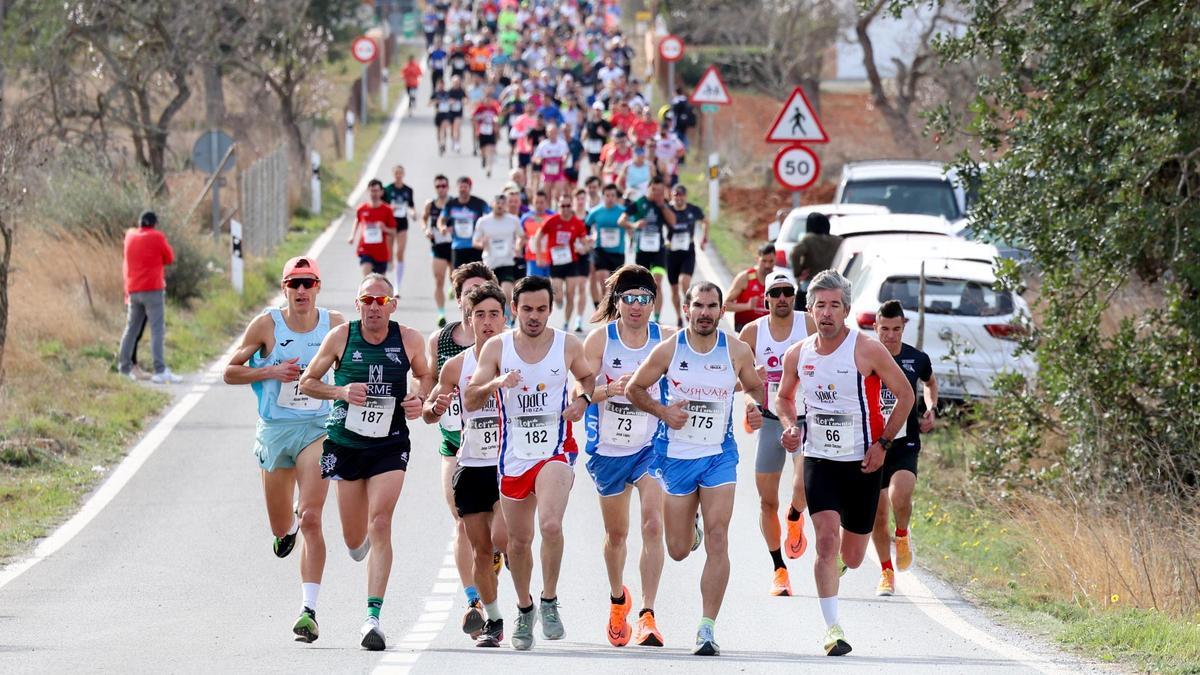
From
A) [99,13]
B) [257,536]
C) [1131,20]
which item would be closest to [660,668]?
[257,536]

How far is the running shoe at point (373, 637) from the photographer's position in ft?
31.5

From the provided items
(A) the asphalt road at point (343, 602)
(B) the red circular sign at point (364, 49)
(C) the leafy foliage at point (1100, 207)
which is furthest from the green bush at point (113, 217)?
(B) the red circular sign at point (364, 49)

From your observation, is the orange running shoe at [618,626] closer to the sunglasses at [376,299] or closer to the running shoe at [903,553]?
the sunglasses at [376,299]

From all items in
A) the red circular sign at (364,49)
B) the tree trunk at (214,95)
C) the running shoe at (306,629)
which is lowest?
the running shoe at (306,629)

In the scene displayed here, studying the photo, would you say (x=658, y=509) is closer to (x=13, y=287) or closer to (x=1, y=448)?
(x=1, y=448)

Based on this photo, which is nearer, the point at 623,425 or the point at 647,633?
the point at 647,633

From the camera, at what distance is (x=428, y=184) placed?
38250 mm

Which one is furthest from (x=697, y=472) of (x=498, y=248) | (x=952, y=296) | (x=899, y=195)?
(x=899, y=195)

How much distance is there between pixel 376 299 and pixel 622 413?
4.61ft

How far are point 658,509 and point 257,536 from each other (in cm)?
431

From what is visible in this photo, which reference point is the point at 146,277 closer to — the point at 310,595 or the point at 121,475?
the point at 121,475

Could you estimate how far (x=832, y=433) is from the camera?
9.86 m

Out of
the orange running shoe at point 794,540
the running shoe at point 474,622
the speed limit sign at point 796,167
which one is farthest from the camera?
the speed limit sign at point 796,167

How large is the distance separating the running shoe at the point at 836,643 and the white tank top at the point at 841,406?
86 centimetres
